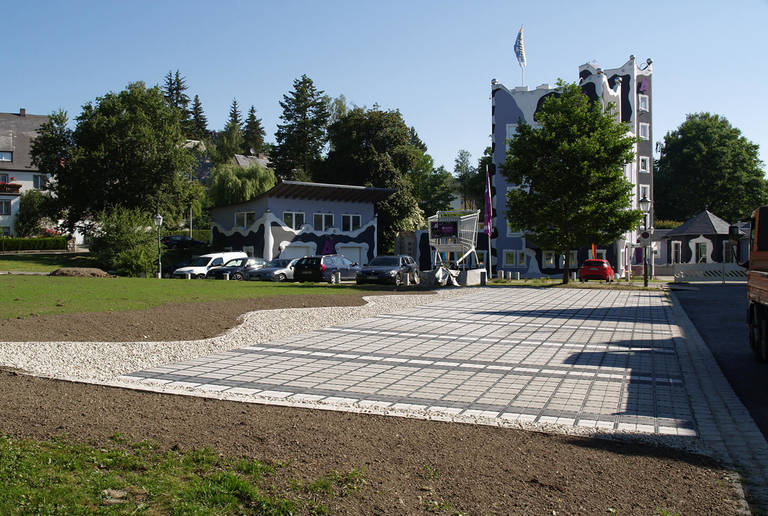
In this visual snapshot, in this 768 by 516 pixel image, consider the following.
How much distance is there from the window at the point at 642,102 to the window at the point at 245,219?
39.1m

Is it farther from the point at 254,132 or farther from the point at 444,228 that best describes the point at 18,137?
the point at 444,228

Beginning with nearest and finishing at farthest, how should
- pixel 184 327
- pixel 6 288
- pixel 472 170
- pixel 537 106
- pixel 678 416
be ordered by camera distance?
pixel 678 416 → pixel 184 327 → pixel 6 288 → pixel 537 106 → pixel 472 170

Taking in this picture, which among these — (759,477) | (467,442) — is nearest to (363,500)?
(467,442)

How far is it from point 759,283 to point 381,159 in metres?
52.0

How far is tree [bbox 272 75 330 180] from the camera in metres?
76.8

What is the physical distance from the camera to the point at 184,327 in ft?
38.7

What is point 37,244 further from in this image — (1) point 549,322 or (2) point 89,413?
(2) point 89,413

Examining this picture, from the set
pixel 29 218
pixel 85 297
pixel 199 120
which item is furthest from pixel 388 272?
pixel 199 120

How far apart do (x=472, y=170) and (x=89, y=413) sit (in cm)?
9022

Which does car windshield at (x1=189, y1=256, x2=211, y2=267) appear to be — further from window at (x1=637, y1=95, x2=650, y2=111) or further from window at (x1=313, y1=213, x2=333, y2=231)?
window at (x1=637, y1=95, x2=650, y2=111)

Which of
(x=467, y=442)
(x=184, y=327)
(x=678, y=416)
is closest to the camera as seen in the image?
(x=467, y=442)

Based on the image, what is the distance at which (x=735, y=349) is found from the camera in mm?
11672

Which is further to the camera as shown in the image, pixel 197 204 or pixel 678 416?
pixel 197 204

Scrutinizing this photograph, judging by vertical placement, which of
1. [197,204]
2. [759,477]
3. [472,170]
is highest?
[472,170]
